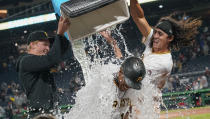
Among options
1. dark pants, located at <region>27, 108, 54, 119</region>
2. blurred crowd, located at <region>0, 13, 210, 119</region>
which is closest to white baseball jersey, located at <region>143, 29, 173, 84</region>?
dark pants, located at <region>27, 108, 54, 119</region>

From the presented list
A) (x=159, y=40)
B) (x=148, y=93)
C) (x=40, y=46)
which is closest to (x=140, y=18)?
(x=159, y=40)

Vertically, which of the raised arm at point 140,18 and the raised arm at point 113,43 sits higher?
the raised arm at point 140,18

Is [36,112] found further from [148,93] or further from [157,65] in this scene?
[157,65]

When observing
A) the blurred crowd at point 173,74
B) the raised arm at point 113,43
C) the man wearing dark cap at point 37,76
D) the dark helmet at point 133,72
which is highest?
the dark helmet at point 133,72

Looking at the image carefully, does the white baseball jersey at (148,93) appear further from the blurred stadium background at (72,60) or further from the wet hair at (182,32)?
the blurred stadium background at (72,60)

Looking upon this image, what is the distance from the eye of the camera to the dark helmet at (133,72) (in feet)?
11.0

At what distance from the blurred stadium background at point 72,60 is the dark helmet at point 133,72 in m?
10.6

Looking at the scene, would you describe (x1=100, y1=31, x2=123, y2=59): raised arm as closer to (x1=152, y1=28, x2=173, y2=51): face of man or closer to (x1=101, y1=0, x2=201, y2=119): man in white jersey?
(x1=101, y1=0, x2=201, y2=119): man in white jersey

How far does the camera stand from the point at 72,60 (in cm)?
2344

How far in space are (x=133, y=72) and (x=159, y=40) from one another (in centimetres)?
156

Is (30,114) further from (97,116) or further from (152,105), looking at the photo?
(152,105)

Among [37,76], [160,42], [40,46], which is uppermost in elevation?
[40,46]

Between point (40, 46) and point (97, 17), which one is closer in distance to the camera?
point (97, 17)

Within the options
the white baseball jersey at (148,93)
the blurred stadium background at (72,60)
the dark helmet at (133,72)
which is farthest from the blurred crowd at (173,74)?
the dark helmet at (133,72)
